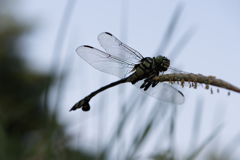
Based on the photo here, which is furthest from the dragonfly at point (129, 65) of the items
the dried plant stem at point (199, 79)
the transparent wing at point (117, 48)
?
the dried plant stem at point (199, 79)

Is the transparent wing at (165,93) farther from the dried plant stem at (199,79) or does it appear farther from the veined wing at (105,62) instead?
the dried plant stem at (199,79)

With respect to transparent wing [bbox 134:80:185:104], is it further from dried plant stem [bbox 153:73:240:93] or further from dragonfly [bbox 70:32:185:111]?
dried plant stem [bbox 153:73:240:93]

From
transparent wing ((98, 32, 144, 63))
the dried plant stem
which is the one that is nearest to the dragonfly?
transparent wing ((98, 32, 144, 63))

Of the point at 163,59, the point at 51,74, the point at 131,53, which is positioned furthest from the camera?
the point at 131,53

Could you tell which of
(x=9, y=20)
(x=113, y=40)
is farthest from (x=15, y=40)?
(x=113, y=40)

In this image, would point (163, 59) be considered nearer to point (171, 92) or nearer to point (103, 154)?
point (171, 92)

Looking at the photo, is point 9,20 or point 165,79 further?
point 9,20
